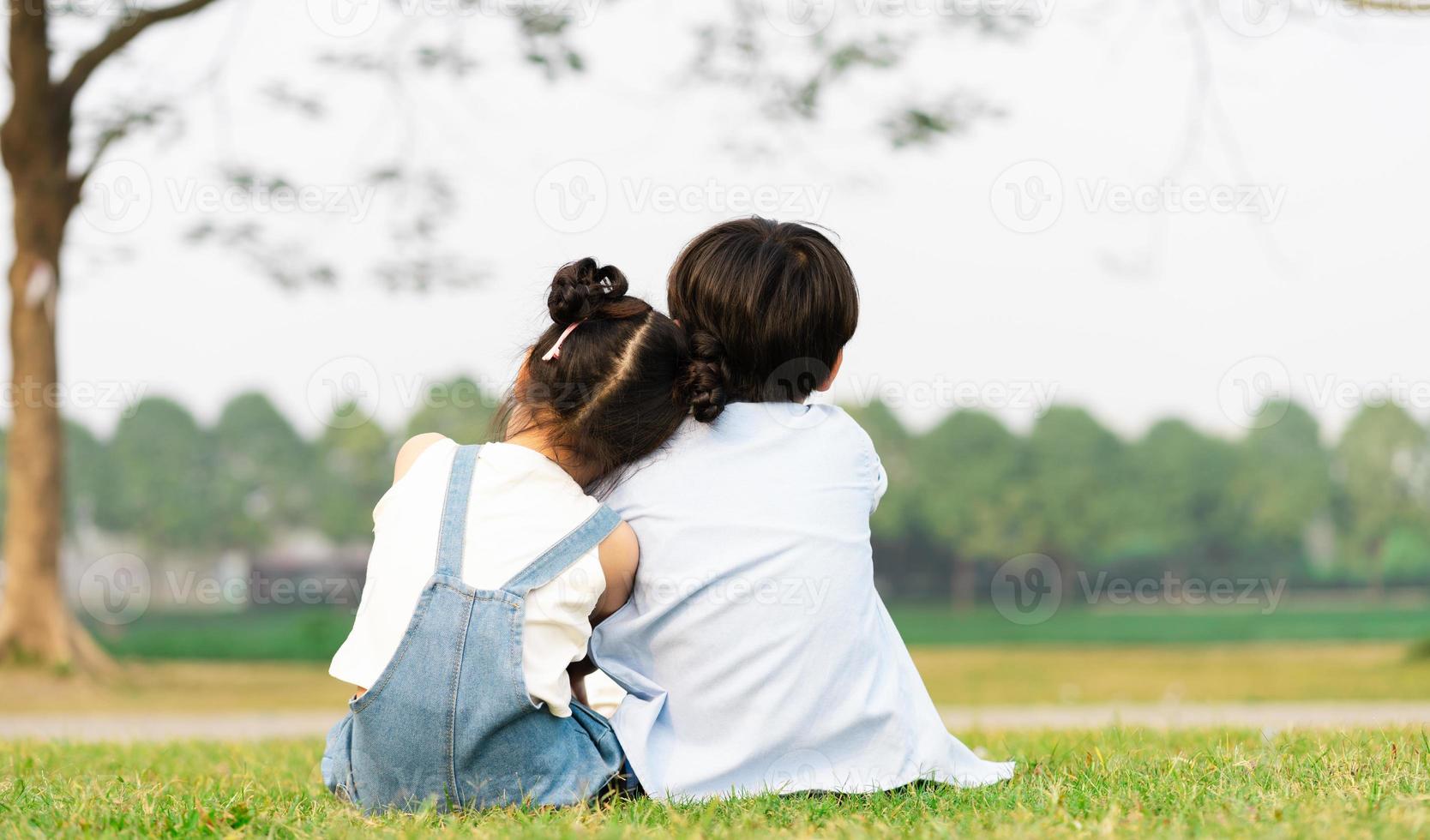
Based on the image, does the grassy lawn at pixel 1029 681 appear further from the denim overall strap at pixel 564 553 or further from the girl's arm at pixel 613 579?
the denim overall strap at pixel 564 553

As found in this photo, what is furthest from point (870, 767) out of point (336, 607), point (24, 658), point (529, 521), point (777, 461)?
point (336, 607)

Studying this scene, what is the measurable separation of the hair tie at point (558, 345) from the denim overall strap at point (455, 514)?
9.0 inches

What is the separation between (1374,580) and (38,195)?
36.9 meters

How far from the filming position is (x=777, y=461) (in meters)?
2.42

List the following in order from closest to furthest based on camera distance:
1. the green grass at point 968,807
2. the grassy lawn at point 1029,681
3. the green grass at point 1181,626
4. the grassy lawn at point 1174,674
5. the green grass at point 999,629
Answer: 1. the green grass at point 968,807
2. the grassy lawn at point 1029,681
3. the grassy lawn at point 1174,674
4. the green grass at point 999,629
5. the green grass at point 1181,626

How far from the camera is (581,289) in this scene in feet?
7.89

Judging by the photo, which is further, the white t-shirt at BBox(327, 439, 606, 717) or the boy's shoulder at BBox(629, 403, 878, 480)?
the boy's shoulder at BBox(629, 403, 878, 480)

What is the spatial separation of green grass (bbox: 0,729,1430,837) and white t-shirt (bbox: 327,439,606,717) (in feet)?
0.94

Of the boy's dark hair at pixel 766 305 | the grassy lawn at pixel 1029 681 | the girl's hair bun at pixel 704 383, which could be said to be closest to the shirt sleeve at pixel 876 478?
the boy's dark hair at pixel 766 305

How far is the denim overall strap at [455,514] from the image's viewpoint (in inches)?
86.7

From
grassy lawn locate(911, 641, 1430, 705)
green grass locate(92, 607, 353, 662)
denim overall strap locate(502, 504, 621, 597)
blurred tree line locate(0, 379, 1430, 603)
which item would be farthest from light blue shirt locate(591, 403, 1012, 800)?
blurred tree line locate(0, 379, 1430, 603)

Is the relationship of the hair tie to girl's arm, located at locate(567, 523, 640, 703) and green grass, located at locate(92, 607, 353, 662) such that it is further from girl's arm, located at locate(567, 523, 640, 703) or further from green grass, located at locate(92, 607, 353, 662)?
green grass, located at locate(92, 607, 353, 662)

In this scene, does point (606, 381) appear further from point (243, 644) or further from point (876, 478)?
point (243, 644)

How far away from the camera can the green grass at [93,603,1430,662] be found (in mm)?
17172
